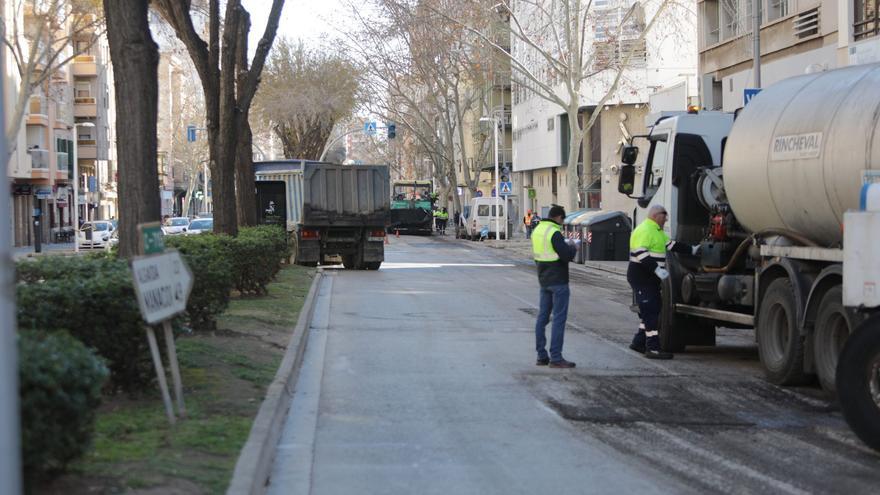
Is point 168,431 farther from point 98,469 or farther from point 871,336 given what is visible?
point 871,336

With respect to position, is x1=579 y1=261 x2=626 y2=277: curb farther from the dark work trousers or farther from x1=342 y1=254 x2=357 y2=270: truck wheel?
the dark work trousers

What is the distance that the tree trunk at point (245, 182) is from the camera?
27.2 metres

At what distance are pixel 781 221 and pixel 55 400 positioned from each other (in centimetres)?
832

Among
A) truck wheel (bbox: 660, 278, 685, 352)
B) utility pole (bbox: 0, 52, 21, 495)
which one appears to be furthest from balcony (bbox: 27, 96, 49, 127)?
utility pole (bbox: 0, 52, 21, 495)

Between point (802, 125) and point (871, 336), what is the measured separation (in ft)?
11.5

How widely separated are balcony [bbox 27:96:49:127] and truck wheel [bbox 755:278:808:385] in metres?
56.6

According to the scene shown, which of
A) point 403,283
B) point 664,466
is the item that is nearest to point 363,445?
point 664,466

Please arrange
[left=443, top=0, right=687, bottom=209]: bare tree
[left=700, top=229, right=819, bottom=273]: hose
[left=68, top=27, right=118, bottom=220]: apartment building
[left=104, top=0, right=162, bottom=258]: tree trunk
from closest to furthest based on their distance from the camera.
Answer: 1. [left=700, top=229, right=819, bottom=273]: hose
2. [left=104, top=0, right=162, bottom=258]: tree trunk
3. [left=443, top=0, right=687, bottom=209]: bare tree
4. [left=68, top=27, right=118, bottom=220]: apartment building

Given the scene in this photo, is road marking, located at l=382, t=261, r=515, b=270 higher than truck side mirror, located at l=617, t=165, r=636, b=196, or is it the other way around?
truck side mirror, located at l=617, t=165, r=636, b=196

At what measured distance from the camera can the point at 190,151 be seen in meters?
103

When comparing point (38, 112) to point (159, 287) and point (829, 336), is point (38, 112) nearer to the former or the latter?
point (159, 287)

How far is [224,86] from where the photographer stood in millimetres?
22359

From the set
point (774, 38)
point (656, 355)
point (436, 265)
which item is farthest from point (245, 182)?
point (656, 355)

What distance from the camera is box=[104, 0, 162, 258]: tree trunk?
39.5 ft
